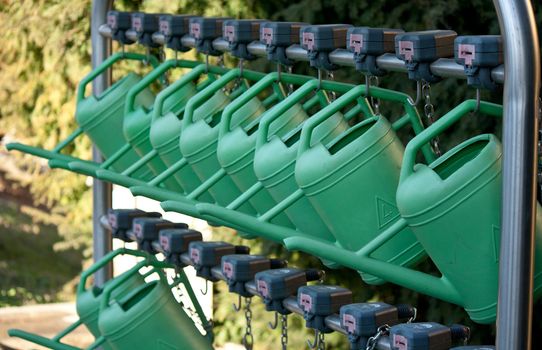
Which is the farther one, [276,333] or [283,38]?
[276,333]

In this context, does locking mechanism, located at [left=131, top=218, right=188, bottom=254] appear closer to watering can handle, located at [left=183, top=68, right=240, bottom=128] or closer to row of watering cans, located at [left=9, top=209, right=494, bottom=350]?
row of watering cans, located at [left=9, top=209, right=494, bottom=350]

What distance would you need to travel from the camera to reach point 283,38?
215 centimetres

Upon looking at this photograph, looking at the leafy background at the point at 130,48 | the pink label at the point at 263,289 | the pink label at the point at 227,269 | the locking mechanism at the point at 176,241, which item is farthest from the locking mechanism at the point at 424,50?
the leafy background at the point at 130,48

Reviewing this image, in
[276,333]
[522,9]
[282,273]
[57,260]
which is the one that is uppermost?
[522,9]

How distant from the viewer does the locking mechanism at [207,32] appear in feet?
7.92

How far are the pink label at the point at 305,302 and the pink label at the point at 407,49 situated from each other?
1.42 feet

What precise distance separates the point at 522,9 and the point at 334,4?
2.47 metres

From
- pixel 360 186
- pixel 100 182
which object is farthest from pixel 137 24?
pixel 360 186

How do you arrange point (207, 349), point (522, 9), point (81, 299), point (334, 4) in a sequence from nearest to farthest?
point (522, 9) < point (207, 349) < point (81, 299) < point (334, 4)

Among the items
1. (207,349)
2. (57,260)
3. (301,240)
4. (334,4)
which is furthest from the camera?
(57,260)

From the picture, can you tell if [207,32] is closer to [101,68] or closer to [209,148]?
[209,148]

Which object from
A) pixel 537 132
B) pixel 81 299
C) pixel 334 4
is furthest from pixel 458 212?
pixel 334 4

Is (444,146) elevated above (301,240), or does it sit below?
below

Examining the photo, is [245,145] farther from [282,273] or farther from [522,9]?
[522,9]
